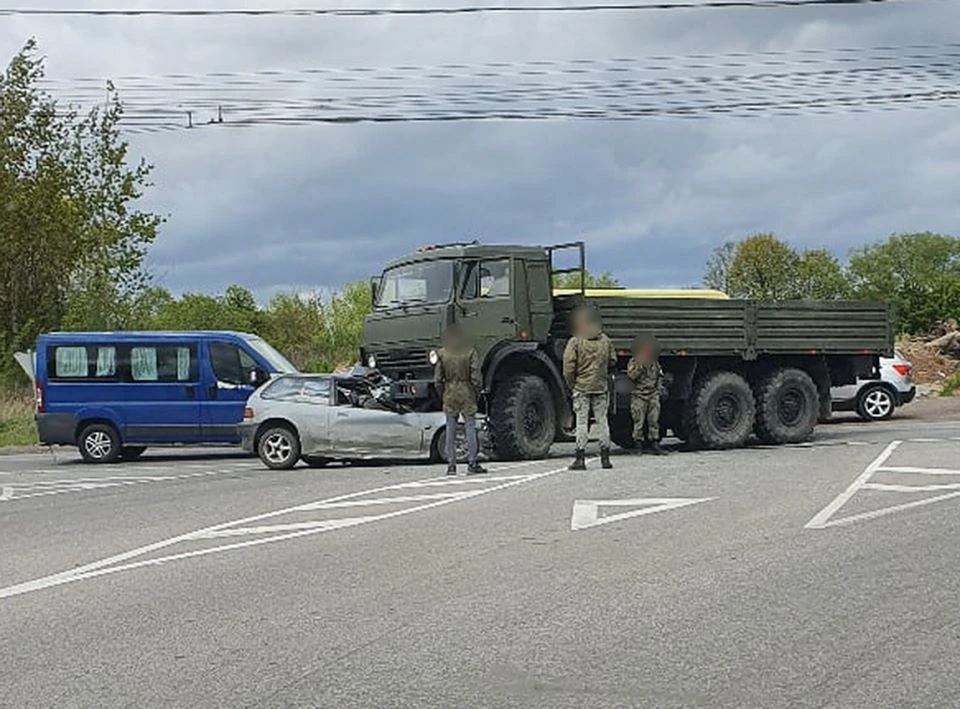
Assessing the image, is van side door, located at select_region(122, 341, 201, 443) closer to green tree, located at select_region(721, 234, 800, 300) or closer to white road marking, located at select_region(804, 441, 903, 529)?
white road marking, located at select_region(804, 441, 903, 529)

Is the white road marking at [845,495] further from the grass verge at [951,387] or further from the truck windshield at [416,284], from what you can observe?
the grass verge at [951,387]

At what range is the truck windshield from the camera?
19594 mm

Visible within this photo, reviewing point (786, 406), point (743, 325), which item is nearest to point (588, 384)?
point (743, 325)

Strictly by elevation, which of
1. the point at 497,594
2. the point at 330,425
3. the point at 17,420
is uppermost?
the point at 17,420

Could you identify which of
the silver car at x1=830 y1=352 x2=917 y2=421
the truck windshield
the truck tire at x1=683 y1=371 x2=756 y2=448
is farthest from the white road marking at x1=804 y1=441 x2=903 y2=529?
the silver car at x1=830 y1=352 x2=917 y2=421

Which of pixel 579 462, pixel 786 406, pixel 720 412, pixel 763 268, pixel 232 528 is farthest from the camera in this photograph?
pixel 763 268

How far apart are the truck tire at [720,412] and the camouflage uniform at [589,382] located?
13.3 feet

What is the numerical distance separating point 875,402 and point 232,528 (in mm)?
18611

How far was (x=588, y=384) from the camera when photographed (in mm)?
16938

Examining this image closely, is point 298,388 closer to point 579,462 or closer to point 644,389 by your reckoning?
point 579,462

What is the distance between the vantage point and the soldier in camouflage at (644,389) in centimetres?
1978

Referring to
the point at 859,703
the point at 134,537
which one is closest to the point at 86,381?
the point at 134,537

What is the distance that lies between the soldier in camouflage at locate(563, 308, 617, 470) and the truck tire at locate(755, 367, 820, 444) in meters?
5.13

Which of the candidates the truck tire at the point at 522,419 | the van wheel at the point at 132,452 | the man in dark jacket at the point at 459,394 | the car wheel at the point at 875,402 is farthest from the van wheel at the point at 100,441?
the car wheel at the point at 875,402
